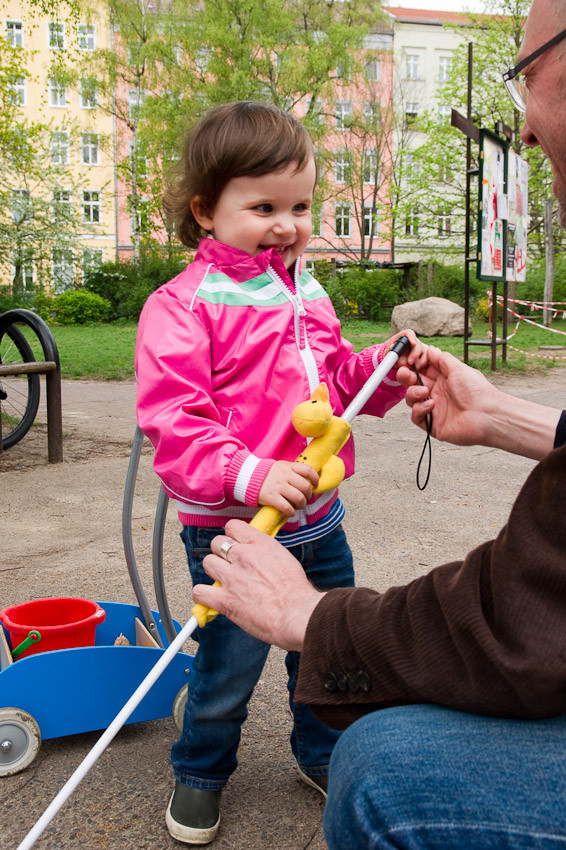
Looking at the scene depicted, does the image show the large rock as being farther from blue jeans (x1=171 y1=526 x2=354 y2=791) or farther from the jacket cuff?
the jacket cuff

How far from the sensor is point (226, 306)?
1.92 m

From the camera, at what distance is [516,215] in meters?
10.1

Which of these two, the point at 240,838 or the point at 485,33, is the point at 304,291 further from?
the point at 485,33

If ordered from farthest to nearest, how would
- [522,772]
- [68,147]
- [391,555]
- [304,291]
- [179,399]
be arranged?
[68,147] → [391,555] → [304,291] → [179,399] → [522,772]

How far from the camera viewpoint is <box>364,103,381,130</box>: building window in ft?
106

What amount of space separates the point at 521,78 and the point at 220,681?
4.69ft

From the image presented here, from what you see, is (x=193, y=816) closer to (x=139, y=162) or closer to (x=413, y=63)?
(x=139, y=162)

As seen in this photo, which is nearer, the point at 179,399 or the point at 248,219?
the point at 179,399

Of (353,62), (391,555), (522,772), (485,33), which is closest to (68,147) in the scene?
(353,62)

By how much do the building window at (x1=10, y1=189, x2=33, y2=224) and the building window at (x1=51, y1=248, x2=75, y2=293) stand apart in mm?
1343

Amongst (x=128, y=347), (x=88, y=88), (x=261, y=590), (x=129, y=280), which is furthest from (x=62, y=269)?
(x=261, y=590)

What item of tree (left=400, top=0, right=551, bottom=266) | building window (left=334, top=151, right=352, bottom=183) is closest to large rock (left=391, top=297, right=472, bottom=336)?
tree (left=400, top=0, right=551, bottom=266)

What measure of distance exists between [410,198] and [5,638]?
91.3 feet

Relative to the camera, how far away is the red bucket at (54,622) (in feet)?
7.09
